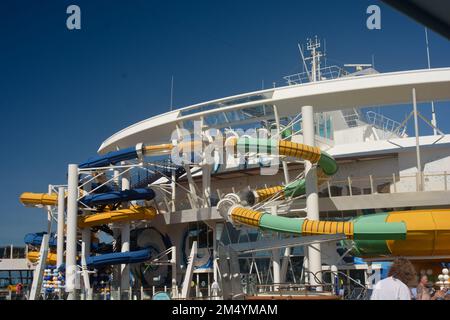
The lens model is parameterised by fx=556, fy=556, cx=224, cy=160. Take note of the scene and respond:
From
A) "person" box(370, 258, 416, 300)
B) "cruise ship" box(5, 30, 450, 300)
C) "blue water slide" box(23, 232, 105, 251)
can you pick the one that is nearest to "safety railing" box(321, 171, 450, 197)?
"cruise ship" box(5, 30, 450, 300)

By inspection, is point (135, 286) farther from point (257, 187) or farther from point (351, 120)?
point (351, 120)

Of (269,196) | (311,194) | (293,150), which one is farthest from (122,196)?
(293,150)

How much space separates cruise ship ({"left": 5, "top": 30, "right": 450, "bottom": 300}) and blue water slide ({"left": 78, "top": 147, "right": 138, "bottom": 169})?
0.07 metres

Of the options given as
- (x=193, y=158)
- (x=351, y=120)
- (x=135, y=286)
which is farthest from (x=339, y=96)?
(x=135, y=286)

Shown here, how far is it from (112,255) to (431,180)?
Answer: 14.9 m

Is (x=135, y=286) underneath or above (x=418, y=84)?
underneath

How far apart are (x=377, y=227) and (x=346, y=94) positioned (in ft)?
26.9

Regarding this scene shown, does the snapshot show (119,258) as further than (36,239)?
No

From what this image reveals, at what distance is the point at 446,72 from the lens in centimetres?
2323

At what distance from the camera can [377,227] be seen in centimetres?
1775

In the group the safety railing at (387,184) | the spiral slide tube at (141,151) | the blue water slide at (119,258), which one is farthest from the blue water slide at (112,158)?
the safety railing at (387,184)

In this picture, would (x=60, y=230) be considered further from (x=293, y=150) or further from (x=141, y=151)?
(x=293, y=150)

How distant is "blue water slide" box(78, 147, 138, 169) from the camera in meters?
26.4

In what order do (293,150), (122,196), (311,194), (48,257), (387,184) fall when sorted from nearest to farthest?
(293,150), (311,194), (387,184), (122,196), (48,257)
